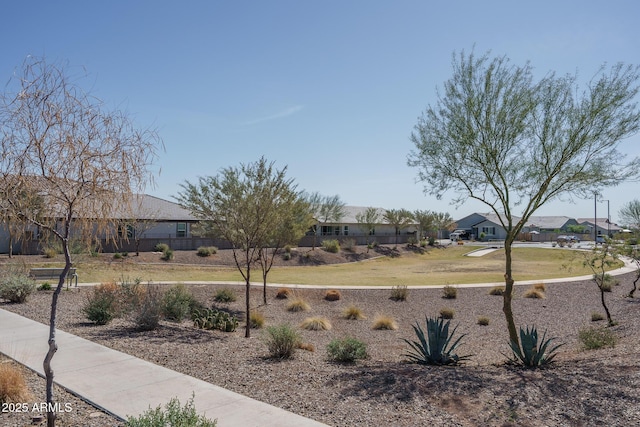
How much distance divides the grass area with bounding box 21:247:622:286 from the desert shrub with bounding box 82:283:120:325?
389cm

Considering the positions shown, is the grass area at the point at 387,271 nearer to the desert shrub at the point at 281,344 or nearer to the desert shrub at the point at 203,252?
the desert shrub at the point at 203,252

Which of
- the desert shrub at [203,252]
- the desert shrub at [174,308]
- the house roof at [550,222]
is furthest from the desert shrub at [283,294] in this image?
the house roof at [550,222]

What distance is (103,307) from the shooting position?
1412 cm

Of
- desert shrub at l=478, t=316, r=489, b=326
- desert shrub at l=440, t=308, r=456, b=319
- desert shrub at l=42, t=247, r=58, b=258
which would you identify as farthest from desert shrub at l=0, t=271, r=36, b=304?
desert shrub at l=42, t=247, r=58, b=258

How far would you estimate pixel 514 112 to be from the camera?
1188 cm

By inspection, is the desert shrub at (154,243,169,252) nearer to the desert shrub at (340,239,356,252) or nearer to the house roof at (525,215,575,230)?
the desert shrub at (340,239,356,252)

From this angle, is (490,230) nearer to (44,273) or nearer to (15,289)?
(44,273)

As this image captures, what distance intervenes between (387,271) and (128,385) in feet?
125

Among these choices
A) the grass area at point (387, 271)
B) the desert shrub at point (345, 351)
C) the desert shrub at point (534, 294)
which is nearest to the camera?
the desert shrub at point (345, 351)

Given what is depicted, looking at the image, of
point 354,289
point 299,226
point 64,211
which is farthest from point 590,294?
point 64,211

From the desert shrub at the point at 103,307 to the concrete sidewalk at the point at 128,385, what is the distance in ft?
7.67

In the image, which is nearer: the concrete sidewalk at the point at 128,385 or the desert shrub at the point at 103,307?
the concrete sidewalk at the point at 128,385

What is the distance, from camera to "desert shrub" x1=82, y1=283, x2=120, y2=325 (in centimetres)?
1383

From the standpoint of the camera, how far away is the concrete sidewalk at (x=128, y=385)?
6.65 meters
